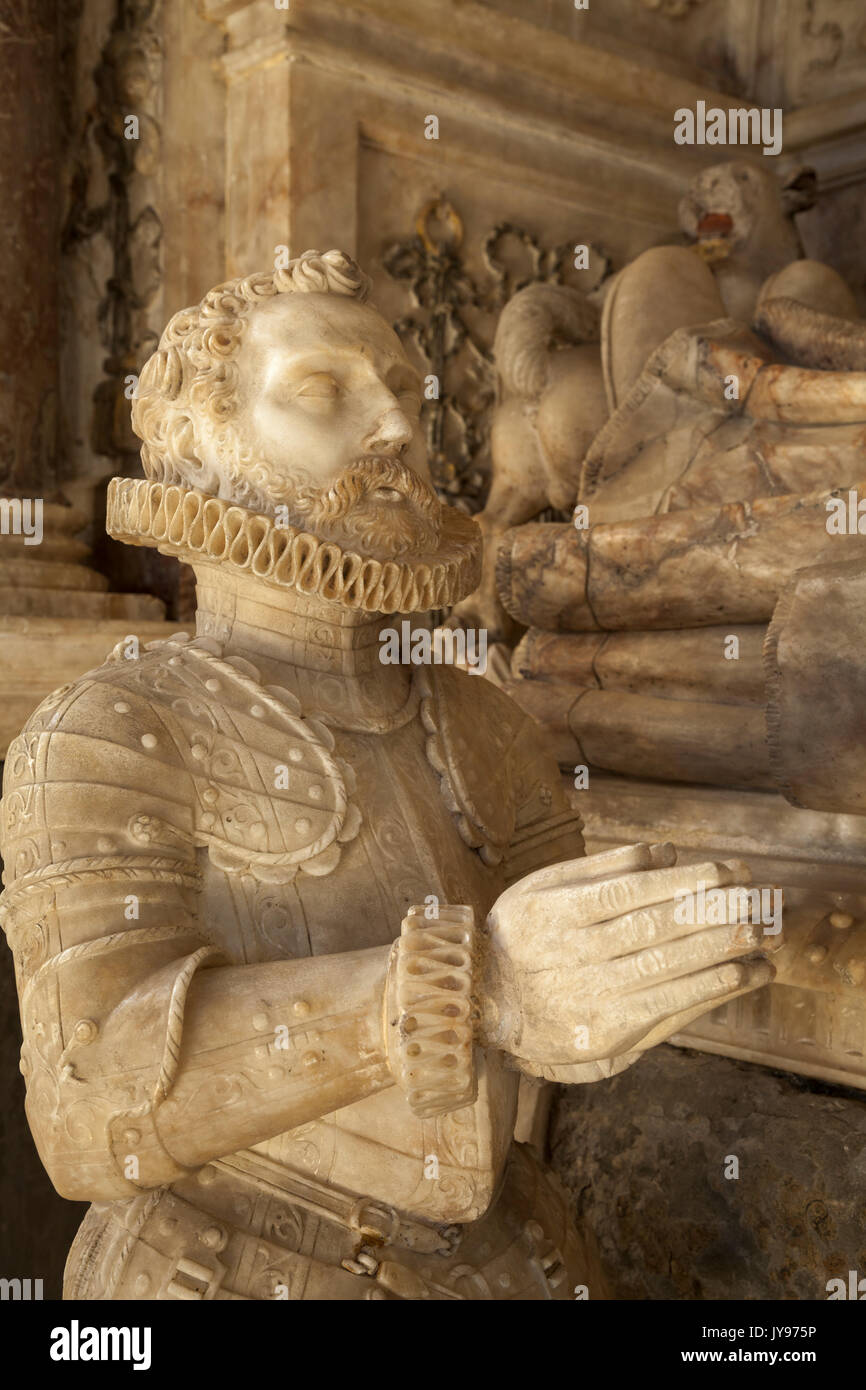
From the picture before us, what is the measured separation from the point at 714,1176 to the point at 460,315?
3.39 m

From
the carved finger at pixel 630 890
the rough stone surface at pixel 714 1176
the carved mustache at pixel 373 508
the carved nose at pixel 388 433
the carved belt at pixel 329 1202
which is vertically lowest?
the rough stone surface at pixel 714 1176

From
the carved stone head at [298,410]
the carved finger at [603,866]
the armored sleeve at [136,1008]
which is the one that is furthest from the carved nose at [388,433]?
the carved finger at [603,866]

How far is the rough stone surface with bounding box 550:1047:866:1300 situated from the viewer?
2.54 m

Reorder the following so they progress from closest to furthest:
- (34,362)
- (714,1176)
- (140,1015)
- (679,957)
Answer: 1. (679,957)
2. (140,1015)
3. (714,1176)
4. (34,362)

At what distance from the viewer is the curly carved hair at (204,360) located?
6.49ft

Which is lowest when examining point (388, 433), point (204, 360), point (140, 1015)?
point (140, 1015)

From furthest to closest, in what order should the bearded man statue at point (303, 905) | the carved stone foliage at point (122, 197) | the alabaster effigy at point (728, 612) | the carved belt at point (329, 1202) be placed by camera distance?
the carved stone foliage at point (122, 197), the alabaster effigy at point (728, 612), the carved belt at point (329, 1202), the bearded man statue at point (303, 905)

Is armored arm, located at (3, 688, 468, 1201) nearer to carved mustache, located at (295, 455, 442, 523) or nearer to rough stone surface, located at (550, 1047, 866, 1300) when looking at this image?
carved mustache, located at (295, 455, 442, 523)

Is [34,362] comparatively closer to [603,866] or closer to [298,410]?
[298,410]

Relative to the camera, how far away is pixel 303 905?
6.26 feet

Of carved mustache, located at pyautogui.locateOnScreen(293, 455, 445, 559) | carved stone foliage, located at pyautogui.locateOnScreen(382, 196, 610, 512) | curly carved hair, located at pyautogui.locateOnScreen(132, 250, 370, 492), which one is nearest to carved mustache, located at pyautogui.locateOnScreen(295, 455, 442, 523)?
carved mustache, located at pyautogui.locateOnScreen(293, 455, 445, 559)

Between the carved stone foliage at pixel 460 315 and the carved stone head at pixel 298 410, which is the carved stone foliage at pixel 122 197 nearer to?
the carved stone foliage at pixel 460 315

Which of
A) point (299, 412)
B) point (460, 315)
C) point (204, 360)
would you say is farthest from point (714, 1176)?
point (460, 315)
